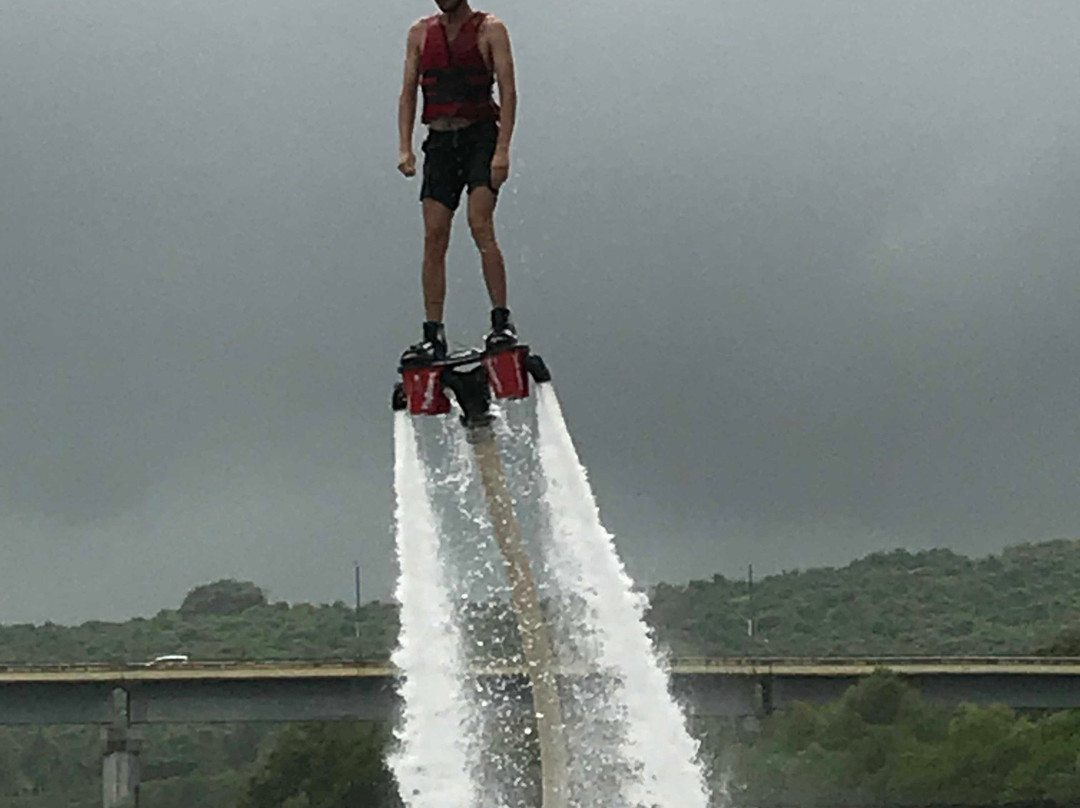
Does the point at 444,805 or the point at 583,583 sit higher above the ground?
the point at 583,583

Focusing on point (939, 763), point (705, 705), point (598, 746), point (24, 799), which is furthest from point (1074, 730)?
point (598, 746)

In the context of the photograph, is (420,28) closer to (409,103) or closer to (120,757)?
(409,103)

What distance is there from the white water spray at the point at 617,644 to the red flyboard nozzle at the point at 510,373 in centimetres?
29

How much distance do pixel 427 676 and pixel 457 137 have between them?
7.33 m

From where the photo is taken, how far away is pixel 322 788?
146 meters

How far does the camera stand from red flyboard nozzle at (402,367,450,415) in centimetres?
3114

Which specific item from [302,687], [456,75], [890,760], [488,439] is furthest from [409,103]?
[890,760]

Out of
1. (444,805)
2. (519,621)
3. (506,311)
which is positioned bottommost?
(444,805)

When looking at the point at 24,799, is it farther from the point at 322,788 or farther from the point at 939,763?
the point at 939,763

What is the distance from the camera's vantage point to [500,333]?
30984 millimetres

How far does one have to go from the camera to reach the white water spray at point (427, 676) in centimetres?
3244

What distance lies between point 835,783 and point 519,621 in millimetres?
113309

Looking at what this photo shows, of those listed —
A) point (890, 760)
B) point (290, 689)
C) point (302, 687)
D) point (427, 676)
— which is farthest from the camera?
point (890, 760)

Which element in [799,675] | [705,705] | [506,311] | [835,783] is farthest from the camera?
[835,783]
